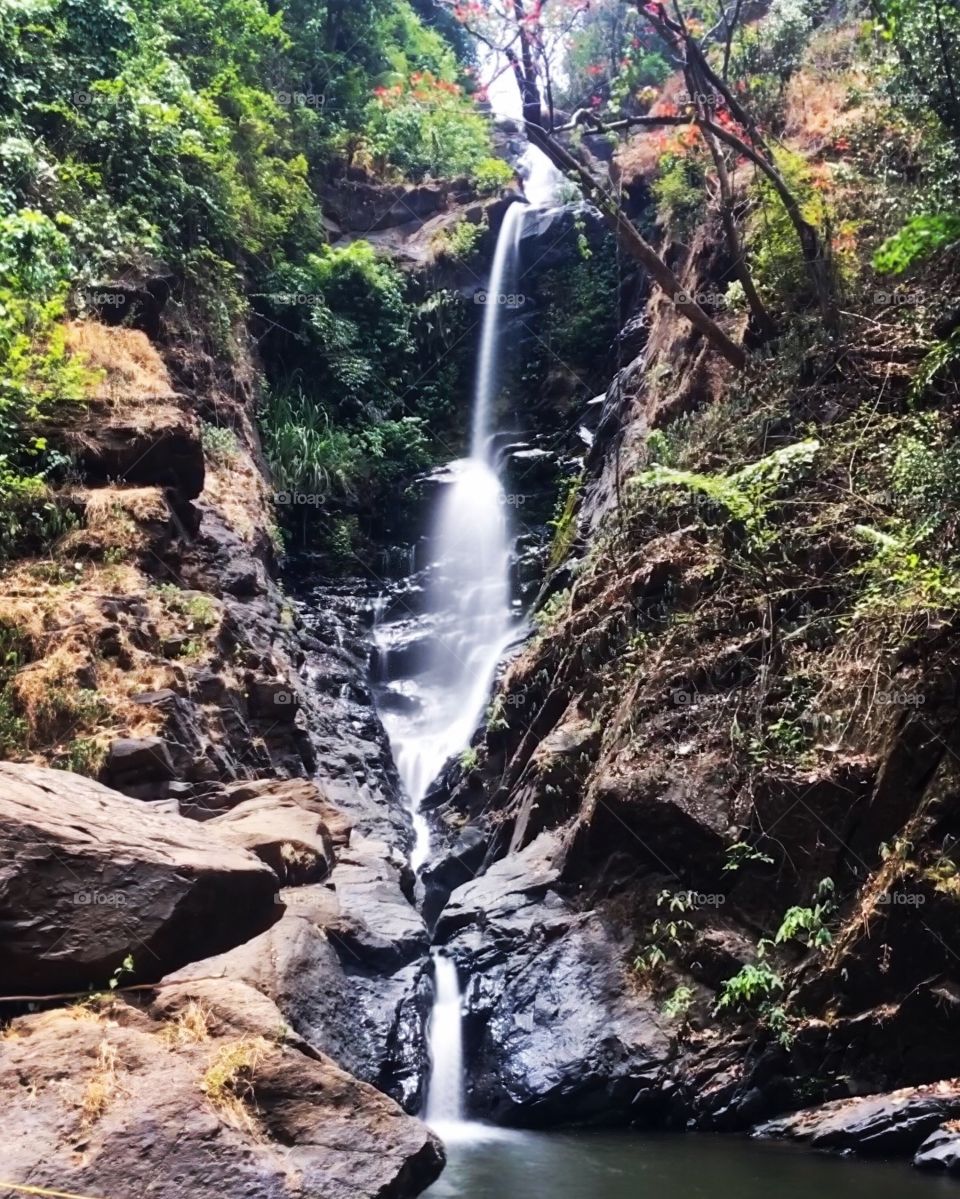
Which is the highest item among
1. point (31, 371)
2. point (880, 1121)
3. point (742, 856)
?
point (31, 371)

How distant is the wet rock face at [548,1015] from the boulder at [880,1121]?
3.94 ft

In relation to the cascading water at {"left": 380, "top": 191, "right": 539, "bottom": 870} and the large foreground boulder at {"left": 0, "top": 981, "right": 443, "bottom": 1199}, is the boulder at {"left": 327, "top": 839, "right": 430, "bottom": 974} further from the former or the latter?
the large foreground boulder at {"left": 0, "top": 981, "right": 443, "bottom": 1199}

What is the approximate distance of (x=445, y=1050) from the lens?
917cm

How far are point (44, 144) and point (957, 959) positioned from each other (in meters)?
15.6

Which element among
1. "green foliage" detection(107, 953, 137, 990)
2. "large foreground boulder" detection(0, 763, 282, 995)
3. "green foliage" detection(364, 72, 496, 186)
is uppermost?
"green foliage" detection(364, 72, 496, 186)

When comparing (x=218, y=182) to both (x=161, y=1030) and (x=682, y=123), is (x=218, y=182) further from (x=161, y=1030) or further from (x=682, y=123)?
(x=161, y=1030)

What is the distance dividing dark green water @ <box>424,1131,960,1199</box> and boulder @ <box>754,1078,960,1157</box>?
0.19m

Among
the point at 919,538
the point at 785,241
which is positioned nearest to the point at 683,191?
the point at 785,241

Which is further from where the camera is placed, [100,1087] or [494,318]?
[494,318]

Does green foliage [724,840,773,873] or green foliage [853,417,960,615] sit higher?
green foliage [853,417,960,615]

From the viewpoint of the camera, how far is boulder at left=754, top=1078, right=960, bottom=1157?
22.1ft

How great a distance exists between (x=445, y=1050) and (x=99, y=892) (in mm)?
4783

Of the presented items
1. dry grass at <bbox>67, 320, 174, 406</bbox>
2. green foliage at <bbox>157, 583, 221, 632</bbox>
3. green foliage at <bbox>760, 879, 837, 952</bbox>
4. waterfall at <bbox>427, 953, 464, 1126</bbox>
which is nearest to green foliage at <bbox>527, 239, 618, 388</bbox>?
dry grass at <bbox>67, 320, 174, 406</bbox>

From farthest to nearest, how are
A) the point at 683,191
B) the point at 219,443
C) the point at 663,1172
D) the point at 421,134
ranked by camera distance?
1. the point at 421,134
2. the point at 683,191
3. the point at 219,443
4. the point at 663,1172
